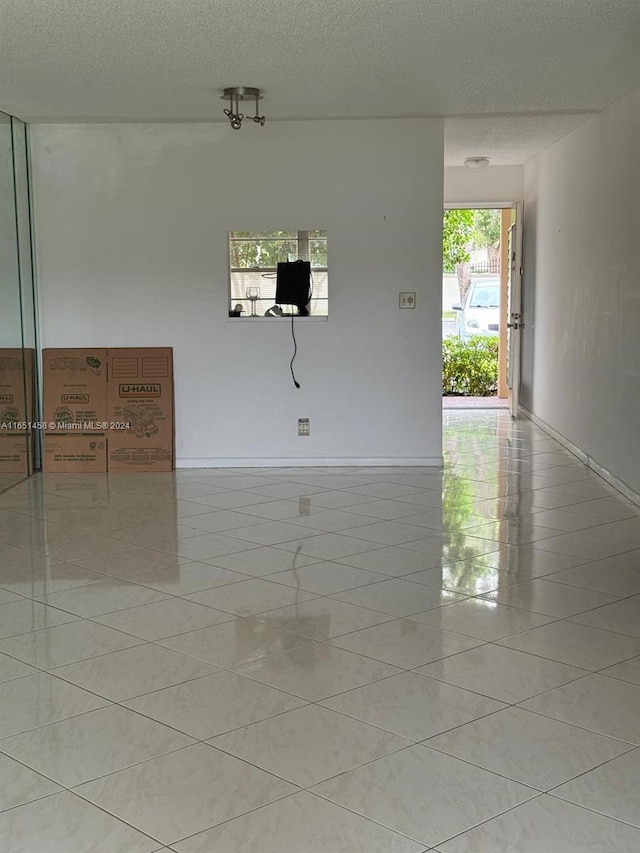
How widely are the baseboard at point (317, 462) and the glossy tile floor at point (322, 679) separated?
4.44 ft

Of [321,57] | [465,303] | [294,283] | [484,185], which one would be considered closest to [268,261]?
[294,283]

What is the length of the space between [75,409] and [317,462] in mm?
1872

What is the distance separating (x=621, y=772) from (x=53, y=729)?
1574mm

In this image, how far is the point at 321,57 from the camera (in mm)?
4914

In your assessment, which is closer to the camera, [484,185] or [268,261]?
[268,261]

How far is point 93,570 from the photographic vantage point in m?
4.36

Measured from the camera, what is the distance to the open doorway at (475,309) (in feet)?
36.6

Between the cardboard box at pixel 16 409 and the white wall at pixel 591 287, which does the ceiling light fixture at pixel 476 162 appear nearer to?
the white wall at pixel 591 287

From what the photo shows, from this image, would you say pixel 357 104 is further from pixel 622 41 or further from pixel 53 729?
pixel 53 729

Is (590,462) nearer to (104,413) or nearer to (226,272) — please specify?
(226,272)

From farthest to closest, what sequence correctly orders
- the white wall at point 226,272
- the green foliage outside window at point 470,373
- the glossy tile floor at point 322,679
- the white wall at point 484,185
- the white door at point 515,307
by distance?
the green foliage outside window at point 470,373
the white door at point 515,307
the white wall at point 484,185
the white wall at point 226,272
the glossy tile floor at point 322,679

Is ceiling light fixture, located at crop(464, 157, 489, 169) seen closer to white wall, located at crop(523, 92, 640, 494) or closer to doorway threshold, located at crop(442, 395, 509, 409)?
white wall, located at crop(523, 92, 640, 494)

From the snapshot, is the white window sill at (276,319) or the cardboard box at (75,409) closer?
the white window sill at (276,319)

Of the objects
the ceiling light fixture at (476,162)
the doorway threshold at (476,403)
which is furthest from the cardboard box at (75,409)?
the doorway threshold at (476,403)
